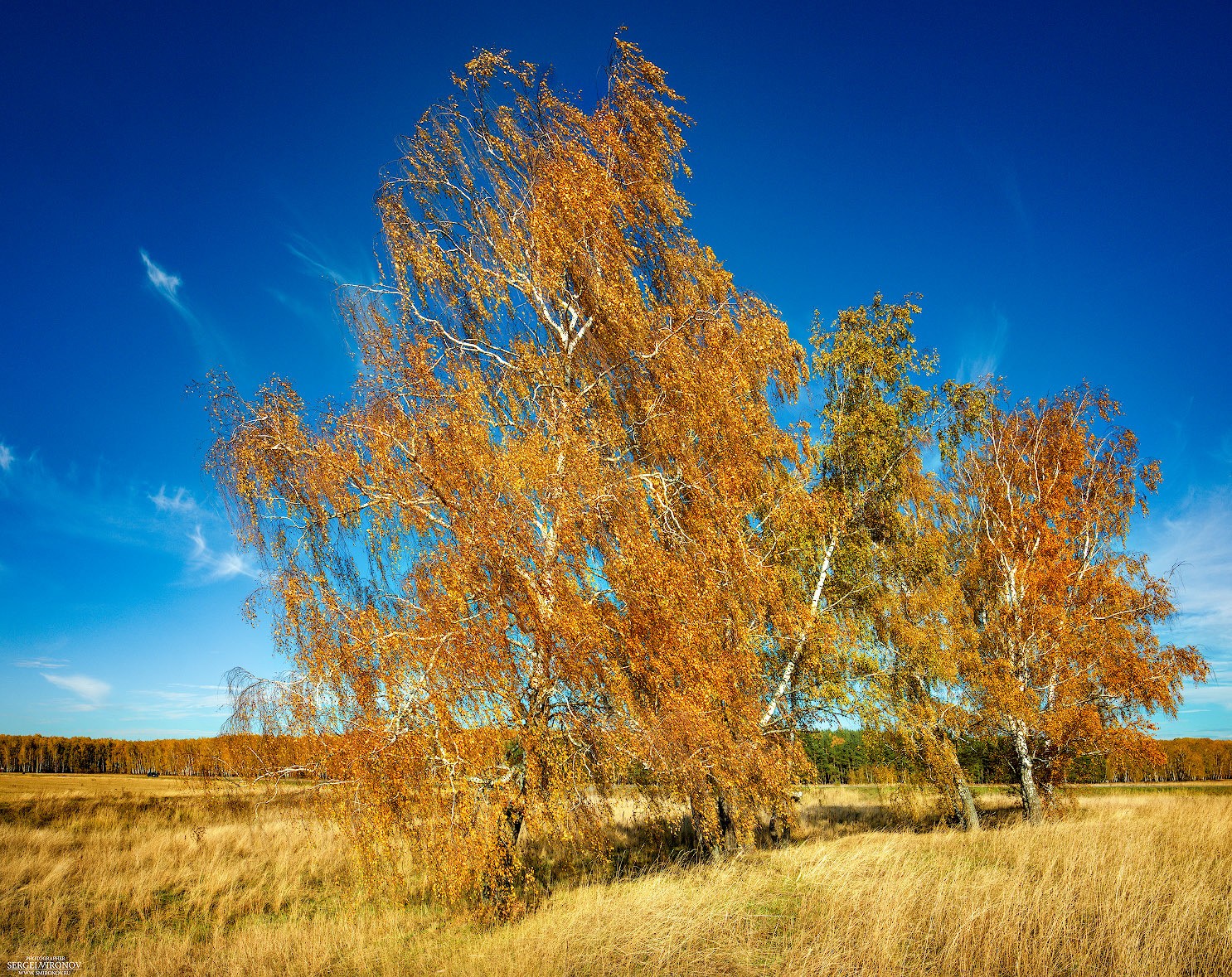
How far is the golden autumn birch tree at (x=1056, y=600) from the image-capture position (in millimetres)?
12977

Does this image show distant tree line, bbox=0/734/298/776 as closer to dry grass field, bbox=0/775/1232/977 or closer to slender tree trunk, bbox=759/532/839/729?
dry grass field, bbox=0/775/1232/977

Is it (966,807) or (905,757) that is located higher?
(905,757)

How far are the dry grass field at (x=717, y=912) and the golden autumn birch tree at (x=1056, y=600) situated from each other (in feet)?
6.97

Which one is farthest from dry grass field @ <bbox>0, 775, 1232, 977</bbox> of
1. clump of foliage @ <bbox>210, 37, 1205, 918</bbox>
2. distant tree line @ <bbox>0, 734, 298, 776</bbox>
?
distant tree line @ <bbox>0, 734, 298, 776</bbox>

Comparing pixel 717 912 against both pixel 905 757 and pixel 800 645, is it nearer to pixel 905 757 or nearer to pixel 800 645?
pixel 800 645

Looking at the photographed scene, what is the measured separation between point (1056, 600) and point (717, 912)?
487 inches

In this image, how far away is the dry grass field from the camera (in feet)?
15.0

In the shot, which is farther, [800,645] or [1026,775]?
[1026,775]

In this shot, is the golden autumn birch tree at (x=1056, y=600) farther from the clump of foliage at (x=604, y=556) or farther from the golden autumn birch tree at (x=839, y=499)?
the golden autumn birch tree at (x=839, y=499)

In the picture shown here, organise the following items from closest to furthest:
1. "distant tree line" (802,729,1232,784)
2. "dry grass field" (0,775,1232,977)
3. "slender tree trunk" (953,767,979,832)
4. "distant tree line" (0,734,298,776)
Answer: "dry grass field" (0,775,1232,977) < "distant tree line" (802,729,1232,784) < "slender tree trunk" (953,767,979,832) < "distant tree line" (0,734,298,776)

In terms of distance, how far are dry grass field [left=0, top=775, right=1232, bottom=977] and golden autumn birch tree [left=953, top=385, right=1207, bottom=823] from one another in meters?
2.12

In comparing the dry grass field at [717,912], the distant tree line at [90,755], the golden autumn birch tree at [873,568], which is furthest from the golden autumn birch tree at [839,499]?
the distant tree line at [90,755]

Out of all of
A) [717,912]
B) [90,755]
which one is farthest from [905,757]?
[90,755]

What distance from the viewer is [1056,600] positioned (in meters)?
13.8
